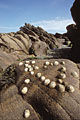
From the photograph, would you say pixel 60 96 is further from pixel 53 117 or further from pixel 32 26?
pixel 32 26

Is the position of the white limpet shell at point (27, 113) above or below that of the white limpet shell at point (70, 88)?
below

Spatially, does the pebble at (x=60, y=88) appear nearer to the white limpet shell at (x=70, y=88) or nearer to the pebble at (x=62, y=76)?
the white limpet shell at (x=70, y=88)

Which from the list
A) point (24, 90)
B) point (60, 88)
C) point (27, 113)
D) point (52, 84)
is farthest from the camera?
point (24, 90)

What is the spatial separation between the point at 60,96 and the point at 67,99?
190 millimetres

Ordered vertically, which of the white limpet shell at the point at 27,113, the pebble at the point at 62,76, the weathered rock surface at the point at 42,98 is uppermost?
the pebble at the point at 62,76

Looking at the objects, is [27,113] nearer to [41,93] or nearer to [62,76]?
[41,93]

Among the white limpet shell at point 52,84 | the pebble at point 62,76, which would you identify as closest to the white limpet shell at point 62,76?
the pebble at point 62,76

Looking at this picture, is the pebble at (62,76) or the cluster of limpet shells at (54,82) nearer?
the cluster of limpet shells at (54,82)

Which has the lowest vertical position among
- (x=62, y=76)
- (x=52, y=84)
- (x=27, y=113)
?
(x=27, y=113)

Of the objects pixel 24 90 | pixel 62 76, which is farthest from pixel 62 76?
pixel 24 90

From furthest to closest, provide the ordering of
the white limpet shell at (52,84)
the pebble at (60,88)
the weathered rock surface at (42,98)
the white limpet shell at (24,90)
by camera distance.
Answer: the white limpet shell at (24,90), the white limpet shell at (52,84), the pebble at (60,88), the weathered rock surface at (42,98)

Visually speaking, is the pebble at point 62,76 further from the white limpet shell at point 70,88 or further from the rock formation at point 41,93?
the white limpet shell at point 70,88

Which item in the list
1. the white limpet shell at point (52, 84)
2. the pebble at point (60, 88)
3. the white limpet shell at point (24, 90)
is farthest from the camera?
the white limpet shell at point (24, 90)

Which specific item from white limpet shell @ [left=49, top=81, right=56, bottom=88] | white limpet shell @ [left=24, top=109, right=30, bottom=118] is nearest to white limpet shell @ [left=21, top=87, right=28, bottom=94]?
white limpet shell @ [left=24, top=109, right=30, bottom=118]
